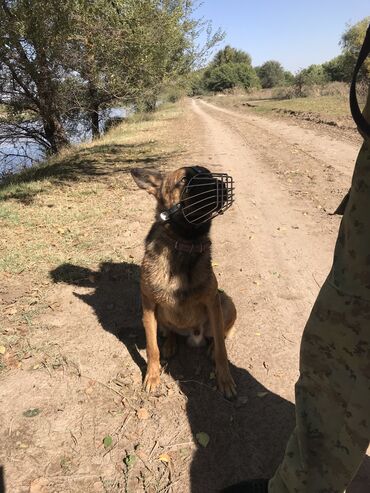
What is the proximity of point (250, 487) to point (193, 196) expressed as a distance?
5.50 feet

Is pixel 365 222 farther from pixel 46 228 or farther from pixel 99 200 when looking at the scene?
pixel 99 200

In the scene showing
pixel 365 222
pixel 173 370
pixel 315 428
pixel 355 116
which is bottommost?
pixel 173 370

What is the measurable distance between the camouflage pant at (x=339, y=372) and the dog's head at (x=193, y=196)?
1.26 m

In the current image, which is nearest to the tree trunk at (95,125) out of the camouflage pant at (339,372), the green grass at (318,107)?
the green grass at (318,107)

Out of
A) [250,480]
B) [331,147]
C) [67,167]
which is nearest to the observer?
[250,480]

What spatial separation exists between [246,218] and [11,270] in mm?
3555

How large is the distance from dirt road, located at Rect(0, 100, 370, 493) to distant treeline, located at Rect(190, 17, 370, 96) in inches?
1400

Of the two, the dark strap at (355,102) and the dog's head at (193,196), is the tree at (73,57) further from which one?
the dark strap at (355,102)

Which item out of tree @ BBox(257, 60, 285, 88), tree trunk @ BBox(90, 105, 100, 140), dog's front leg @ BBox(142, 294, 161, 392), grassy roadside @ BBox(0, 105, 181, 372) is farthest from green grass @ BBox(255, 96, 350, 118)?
tree @ BBox(257, 60, 285, 88)

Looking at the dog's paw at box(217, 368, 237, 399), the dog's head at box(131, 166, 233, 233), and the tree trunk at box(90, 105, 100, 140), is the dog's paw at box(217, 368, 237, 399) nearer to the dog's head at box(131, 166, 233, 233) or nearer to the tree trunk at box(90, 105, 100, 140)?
the dog's head at box(131, 166, 233, 233)

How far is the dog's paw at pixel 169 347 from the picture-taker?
346 centimetres

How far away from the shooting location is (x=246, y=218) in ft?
21.7

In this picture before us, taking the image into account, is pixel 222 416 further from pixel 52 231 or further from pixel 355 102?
pixel 52 231

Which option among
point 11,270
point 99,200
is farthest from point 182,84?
point 11,270
